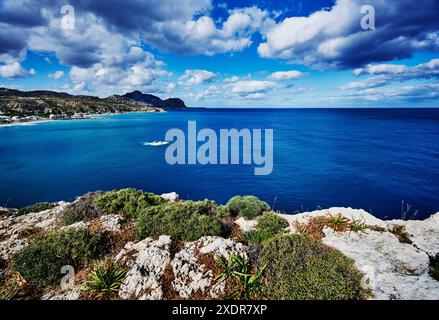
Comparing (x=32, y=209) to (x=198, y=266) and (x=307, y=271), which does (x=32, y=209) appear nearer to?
(x=198, y=266)

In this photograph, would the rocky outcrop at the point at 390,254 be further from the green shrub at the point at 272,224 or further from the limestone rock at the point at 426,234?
the green shrub at the point at 272,224

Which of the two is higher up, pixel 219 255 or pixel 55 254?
pixel 219 255

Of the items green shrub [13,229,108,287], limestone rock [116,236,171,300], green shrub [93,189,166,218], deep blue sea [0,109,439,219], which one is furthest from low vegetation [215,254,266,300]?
deep blue sea [0,109,439,219]

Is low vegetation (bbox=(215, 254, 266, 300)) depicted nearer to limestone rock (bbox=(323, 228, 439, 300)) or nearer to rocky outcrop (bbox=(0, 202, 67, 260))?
limestone rock (bbox=(323, 228, 439, 300))

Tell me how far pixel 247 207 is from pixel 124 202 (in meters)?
6.86

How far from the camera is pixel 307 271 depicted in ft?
24.7

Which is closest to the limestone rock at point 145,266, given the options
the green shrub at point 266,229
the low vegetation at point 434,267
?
the green shrub at point 266,229

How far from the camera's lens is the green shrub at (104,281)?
717 cm

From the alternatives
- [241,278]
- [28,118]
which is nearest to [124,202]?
[241,278]

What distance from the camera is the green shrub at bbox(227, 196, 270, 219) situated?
44.9 ft

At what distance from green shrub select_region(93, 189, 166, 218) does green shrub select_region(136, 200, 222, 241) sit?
1.30 m
